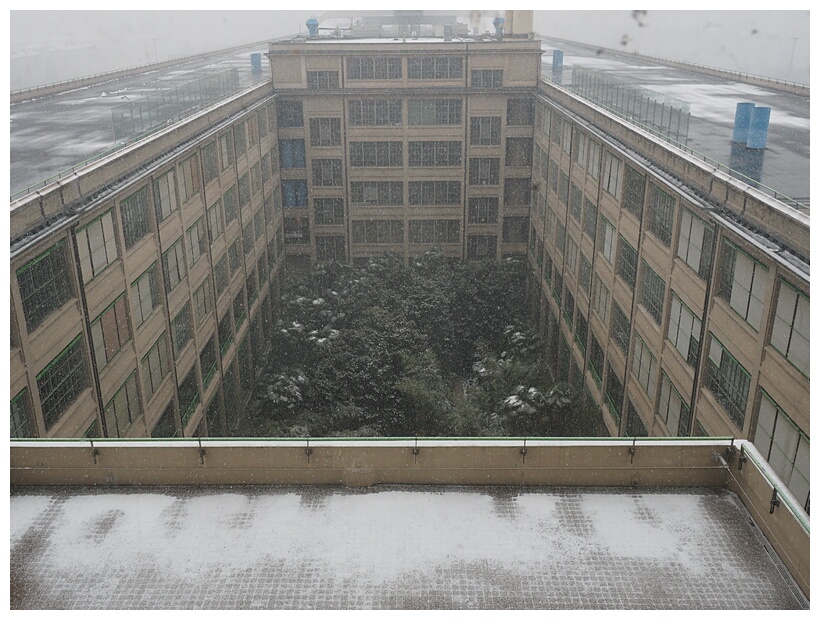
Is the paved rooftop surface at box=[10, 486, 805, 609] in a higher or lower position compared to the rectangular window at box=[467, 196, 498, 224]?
higher

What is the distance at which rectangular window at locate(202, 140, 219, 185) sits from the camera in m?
34.8

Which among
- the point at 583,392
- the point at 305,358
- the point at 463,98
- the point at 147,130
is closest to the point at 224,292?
the point at 305,358

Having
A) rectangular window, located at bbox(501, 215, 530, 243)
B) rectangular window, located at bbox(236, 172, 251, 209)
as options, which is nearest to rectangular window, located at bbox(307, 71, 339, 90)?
rectangular window, located at bbox(236, 172, 251, 209)

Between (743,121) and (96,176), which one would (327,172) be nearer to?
A: (96,176)

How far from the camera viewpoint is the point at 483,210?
Result: 53250 millimetres

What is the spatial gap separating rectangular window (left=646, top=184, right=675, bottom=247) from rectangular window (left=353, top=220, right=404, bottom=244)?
27.5 meters

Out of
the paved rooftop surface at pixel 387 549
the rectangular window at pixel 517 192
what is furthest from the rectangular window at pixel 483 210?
the paved rooftop surface at pixel 387 549

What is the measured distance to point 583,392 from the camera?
120ft

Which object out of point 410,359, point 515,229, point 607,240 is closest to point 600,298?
point 607,240

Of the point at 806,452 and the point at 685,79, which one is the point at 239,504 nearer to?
the point at 806,452

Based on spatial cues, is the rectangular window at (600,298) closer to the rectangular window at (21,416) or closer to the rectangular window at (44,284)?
the rectangular window at (44,284)

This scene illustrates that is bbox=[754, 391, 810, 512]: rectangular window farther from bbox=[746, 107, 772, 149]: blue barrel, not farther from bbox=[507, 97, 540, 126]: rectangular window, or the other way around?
bbox=[507, 97, 540, 126]: rectangular window

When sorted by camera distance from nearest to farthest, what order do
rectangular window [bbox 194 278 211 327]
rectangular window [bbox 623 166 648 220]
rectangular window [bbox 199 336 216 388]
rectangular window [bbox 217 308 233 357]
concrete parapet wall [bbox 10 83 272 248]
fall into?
concrete parapet wall [bbox 10 83 272 248], rectangular window [bbox 623 166 648 220], rectangular window [bbox 194 278 211 327], rectangular window [bbox 199 336 216 388], rectangular window [bbox 217 308 233 357]

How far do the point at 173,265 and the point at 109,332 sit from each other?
6277 mm
